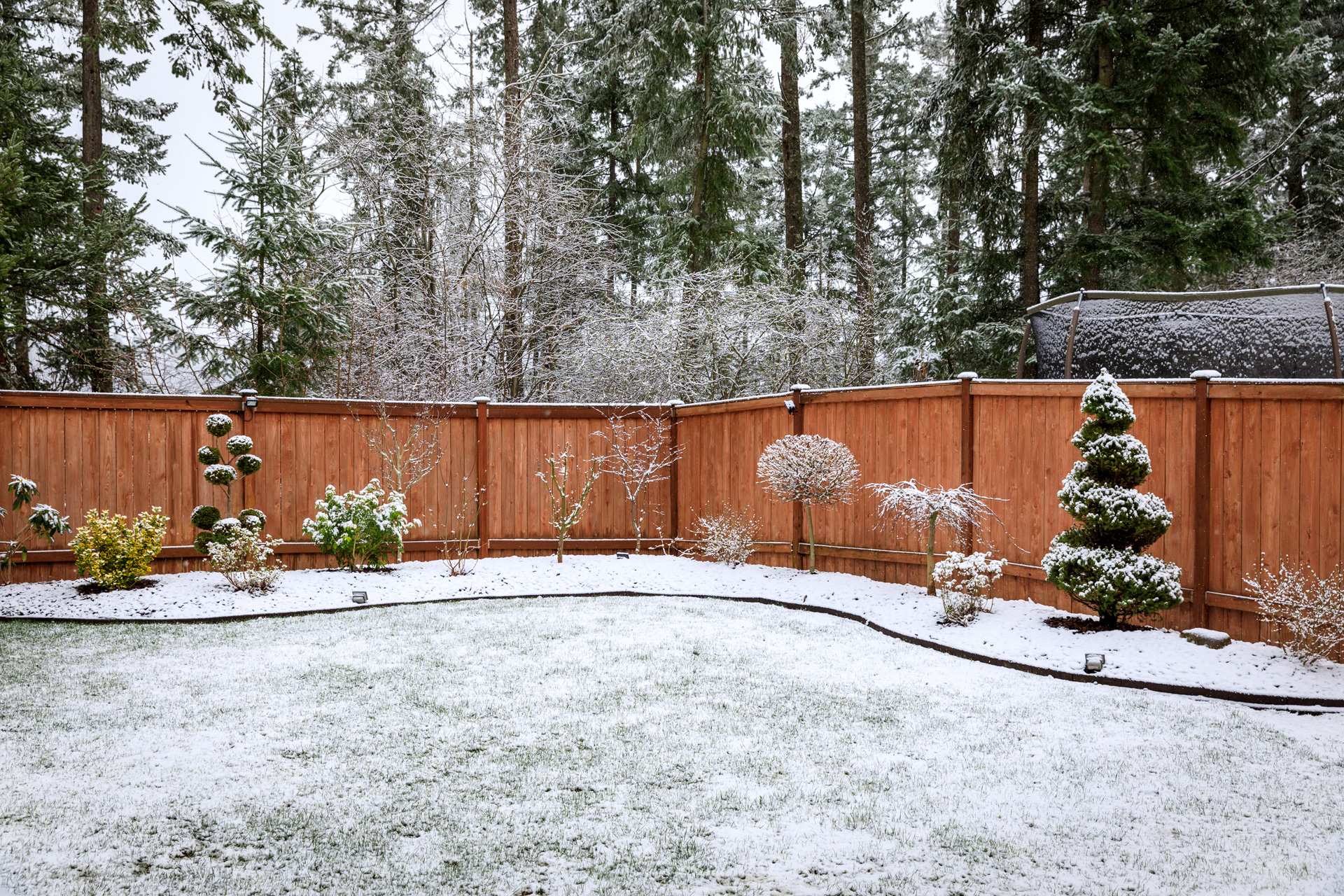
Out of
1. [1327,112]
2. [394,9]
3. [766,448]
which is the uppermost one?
[394,9]

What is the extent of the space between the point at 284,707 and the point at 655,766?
2042 mm

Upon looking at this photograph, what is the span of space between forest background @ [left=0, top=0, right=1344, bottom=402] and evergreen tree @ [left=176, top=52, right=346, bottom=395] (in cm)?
5

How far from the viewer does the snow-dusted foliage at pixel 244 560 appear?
7508 mm

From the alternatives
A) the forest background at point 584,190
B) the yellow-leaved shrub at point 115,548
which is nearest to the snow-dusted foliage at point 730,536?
the forest background at point 584,190

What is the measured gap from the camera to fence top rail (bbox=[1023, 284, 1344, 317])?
672 centimetres

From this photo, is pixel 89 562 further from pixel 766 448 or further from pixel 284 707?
pixel 766 448

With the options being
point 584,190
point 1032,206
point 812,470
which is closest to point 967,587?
point 812,470

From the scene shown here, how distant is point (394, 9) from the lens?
1605 centimetres

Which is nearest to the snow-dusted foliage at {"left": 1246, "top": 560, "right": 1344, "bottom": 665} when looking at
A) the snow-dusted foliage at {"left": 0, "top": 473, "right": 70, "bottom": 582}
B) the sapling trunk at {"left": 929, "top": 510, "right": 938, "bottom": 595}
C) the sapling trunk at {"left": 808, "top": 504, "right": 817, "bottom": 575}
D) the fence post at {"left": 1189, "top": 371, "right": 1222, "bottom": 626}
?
the fence post at {"left": 1189, "top": 371, "right": 1222, "bottom": 626}

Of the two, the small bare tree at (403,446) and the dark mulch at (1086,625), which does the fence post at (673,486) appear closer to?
the small bare tree at (403,446)

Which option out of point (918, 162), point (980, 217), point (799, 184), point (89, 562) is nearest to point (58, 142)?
point (89, 562)

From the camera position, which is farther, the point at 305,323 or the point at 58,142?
the point at 58,142

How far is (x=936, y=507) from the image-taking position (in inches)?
255

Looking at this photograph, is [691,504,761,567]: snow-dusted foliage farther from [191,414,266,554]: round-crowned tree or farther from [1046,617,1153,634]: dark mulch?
[191,414,266,554]: round-crowned tree
